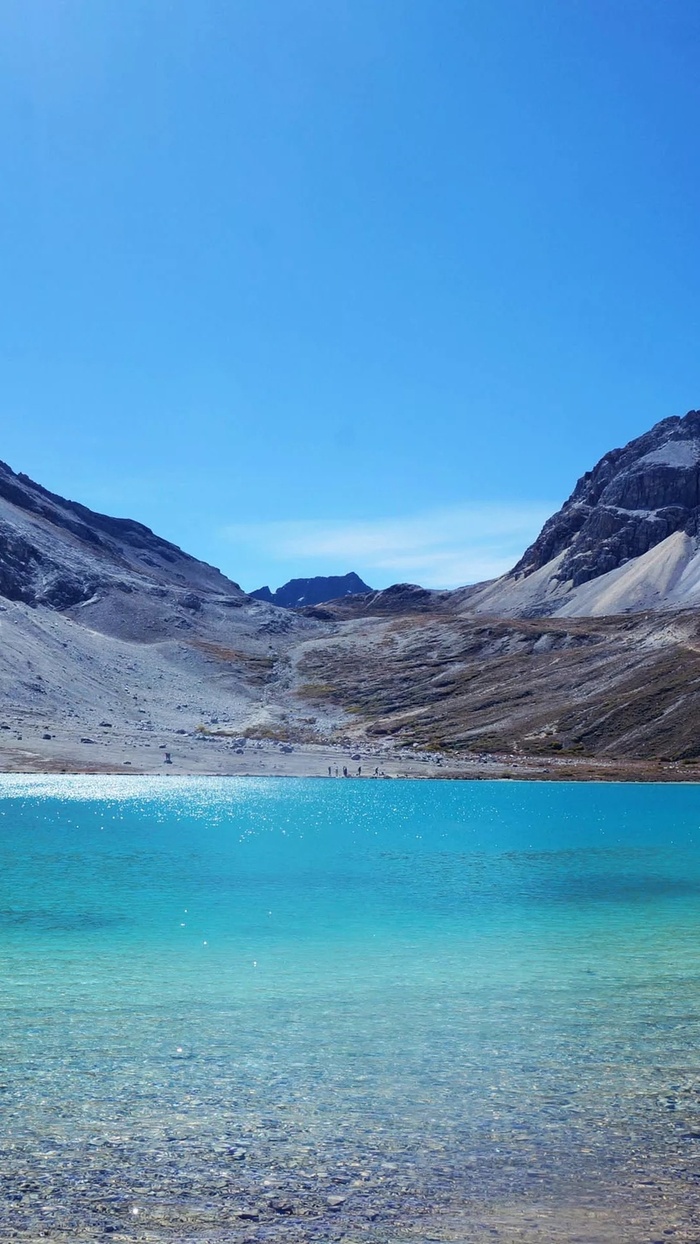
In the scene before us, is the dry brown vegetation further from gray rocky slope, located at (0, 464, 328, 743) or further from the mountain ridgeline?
gray rocky slope, located at (0, 464, 328, 743)

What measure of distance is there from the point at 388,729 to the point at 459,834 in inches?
3171

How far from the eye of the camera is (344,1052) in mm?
17438

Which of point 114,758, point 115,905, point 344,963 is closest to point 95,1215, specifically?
point 344,963

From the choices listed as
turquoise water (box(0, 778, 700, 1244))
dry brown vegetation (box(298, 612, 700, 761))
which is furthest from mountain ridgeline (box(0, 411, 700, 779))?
turquoise water (box(0, 778, 700, 1244))

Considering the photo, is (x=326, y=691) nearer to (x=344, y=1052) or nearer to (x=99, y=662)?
(x=99, y=662)

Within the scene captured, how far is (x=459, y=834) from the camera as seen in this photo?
187 ft

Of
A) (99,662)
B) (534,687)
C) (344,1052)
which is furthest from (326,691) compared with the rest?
(344,1052)

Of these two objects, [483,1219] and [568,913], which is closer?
[483,1219]

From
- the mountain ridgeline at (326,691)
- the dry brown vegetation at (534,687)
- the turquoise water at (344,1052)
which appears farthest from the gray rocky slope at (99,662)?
the turquoise water at (344,1052)

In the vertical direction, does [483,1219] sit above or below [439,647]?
below

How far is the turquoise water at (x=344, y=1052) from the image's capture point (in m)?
11.5

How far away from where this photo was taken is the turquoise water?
37.9 ft

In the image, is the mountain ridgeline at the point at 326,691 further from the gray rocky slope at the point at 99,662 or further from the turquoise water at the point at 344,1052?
the turquoise water at the point at 344,1052

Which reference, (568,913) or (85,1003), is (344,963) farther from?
(568,913)
